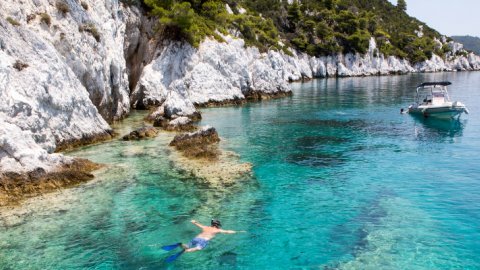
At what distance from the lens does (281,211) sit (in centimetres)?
1920

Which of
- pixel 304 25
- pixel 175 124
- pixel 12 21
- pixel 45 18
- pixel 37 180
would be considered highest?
pixel 304 25

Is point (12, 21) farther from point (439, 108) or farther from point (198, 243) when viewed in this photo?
point (439, 108)

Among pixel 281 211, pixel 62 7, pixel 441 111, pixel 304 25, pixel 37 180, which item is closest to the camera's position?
pixel 281 211

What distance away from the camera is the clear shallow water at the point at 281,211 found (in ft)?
48.3

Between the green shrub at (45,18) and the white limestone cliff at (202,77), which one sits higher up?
the green shrub at (45,18)

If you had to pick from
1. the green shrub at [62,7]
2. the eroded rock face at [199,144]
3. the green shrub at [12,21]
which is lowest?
the eroded rock face at [199,144]

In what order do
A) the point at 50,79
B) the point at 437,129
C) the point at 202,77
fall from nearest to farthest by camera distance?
Result: the point at 50,79 → the point at 437,129 → the point at 202,77

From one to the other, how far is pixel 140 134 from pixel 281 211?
19043mm

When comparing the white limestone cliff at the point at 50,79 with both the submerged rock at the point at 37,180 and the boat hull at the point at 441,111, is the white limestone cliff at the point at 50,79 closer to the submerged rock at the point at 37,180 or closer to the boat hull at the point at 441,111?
the submerged rock at the point at 37,180

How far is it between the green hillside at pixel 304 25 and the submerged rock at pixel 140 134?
81.2 feet

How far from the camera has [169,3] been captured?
5906 cm

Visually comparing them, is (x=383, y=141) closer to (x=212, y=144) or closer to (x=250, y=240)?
(x=212, y=144)

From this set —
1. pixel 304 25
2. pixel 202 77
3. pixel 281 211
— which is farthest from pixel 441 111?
pixel 304 25

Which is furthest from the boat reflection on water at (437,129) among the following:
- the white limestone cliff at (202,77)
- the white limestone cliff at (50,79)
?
the white limestone cliff at (50,79)
